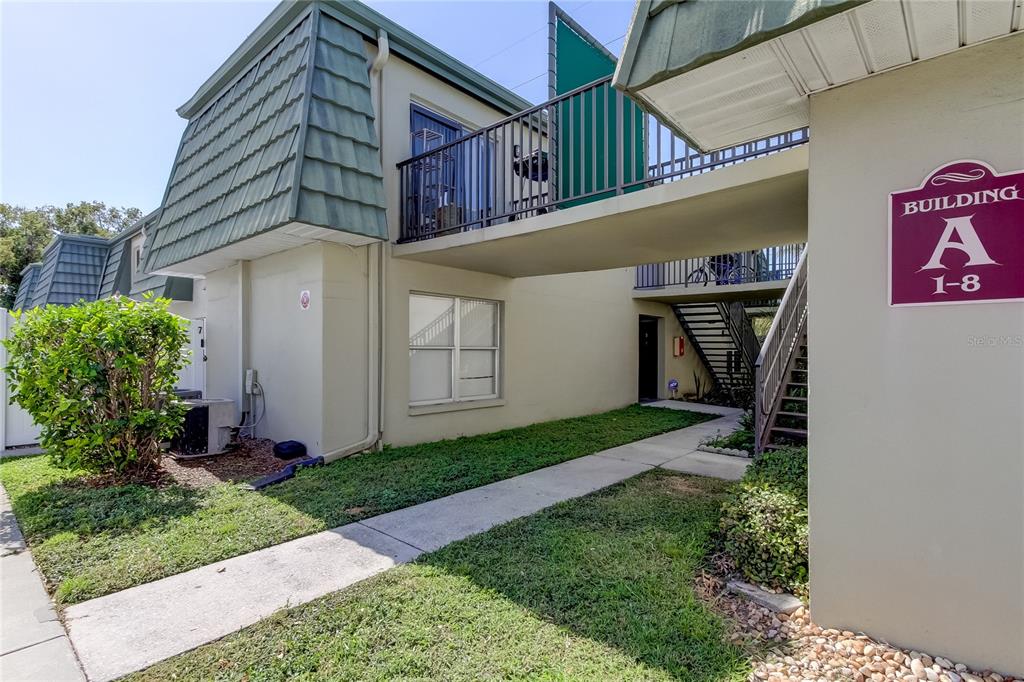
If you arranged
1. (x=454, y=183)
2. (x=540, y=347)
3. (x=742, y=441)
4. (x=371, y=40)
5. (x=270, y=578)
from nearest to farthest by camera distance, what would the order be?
1. (x=270, y=578)
2. (x=454, y=183)
3. (x=371, y=40)
4. (x=742, y=441)
5. (x=540, y=347)

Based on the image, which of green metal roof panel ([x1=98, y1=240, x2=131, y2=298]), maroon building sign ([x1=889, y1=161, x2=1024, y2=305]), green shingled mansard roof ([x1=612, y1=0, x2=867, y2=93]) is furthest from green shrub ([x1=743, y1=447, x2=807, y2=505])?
green metal roof panel ([x1=98, y1=240, x2=131, y2=298])

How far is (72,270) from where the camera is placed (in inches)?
575

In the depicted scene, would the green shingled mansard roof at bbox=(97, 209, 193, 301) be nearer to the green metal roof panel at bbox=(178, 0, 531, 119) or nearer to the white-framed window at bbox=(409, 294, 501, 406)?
the green metal roof panel at bbox=(178, 0, 531, 119)

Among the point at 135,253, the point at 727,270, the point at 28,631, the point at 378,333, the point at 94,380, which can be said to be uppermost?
the point at 135,253

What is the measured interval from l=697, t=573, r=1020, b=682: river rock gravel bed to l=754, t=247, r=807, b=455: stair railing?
3484mm

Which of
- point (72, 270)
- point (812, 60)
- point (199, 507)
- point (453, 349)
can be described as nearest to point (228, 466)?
point (199, 507)

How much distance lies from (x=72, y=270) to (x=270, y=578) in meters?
16.7

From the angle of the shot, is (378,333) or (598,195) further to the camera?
(378,333)

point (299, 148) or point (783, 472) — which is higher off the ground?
point (299, 148)

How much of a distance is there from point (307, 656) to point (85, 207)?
1334 inches

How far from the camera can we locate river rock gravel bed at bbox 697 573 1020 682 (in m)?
2.26

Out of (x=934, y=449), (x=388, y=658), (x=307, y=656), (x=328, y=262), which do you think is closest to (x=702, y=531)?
(x=934, y=449)

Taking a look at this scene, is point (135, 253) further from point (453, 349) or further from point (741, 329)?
point (741, 329)
